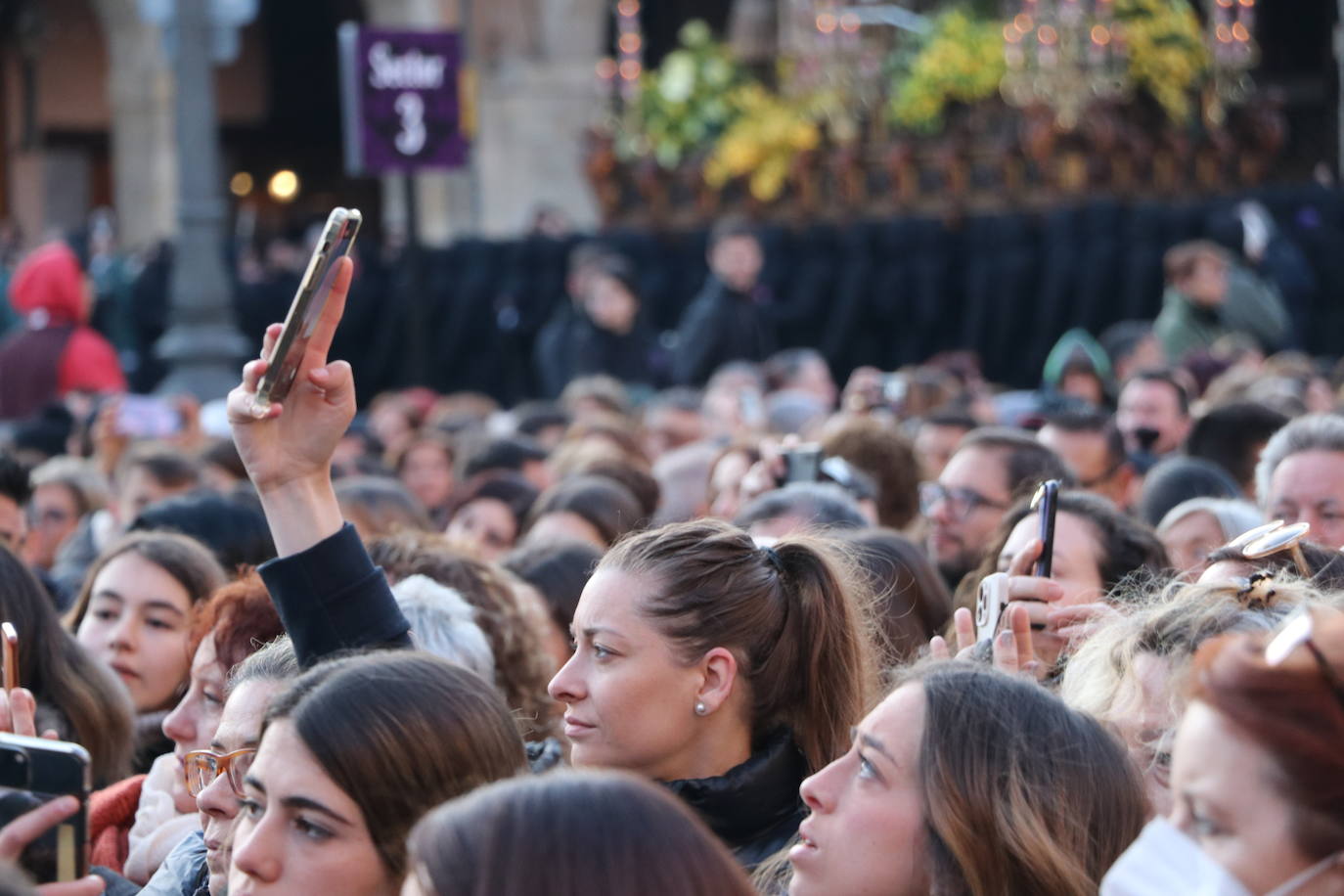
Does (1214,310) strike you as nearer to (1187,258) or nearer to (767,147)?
(1187,258)

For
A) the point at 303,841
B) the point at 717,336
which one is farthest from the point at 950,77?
the point at 303,841

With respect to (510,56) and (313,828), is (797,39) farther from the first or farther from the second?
(313,828)

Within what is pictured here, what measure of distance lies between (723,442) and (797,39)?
10159 millimetres

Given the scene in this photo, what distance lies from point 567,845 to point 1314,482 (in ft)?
11.2

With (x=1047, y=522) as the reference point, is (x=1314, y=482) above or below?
below

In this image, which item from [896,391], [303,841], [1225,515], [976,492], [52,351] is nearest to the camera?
[303,841]

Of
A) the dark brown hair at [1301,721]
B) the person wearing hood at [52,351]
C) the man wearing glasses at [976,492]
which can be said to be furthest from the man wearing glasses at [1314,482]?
the person wearing hood at [52,351]

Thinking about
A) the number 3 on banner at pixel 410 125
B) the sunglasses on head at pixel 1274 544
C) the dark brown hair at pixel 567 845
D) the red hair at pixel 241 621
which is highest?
the number 3 on banner at pixel 410 125

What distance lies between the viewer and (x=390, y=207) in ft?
78.9

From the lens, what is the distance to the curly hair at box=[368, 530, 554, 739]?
422cm

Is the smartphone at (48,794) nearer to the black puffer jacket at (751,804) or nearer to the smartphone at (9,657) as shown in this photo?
the smartphone at (9,657)

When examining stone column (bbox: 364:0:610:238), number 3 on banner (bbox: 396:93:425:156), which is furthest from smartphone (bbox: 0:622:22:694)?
stone column (bbox: 364:0:610:238)

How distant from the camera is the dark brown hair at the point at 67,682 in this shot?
4.17 metres

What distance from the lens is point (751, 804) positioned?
3.14 meters
